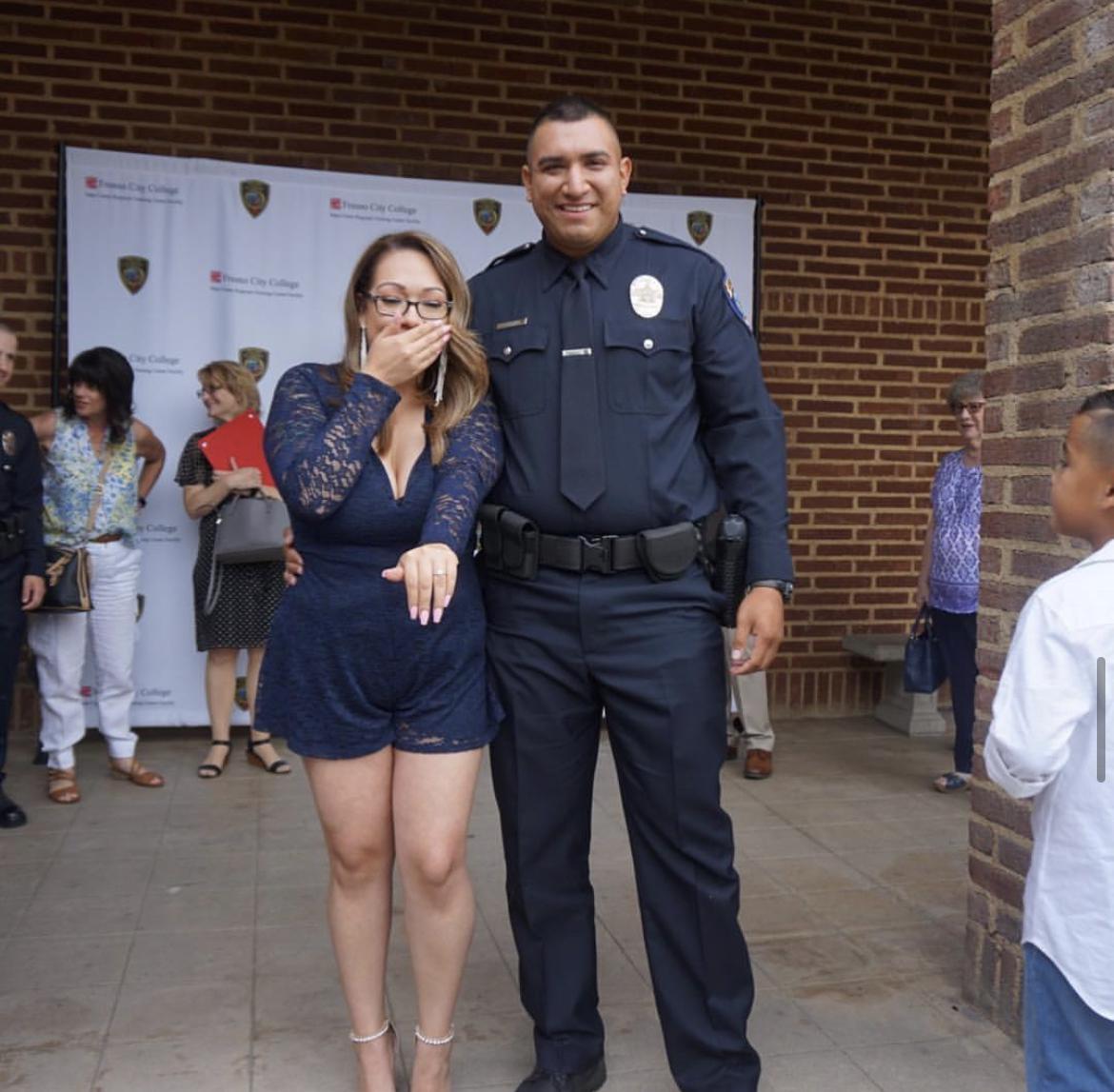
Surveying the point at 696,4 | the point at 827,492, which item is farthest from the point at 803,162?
the point at 827,492

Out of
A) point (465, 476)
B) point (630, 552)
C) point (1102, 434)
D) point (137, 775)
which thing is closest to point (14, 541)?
point (137, 775)

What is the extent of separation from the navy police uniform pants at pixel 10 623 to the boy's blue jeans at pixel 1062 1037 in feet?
12.2

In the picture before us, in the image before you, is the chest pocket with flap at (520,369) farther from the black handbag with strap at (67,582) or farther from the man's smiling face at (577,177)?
the black handbag with strap at (67,582)

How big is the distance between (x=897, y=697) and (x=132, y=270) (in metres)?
4.29

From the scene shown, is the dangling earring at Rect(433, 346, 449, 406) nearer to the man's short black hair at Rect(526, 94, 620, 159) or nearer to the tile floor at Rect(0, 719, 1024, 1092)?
the man's short black hair at Rect(526, 94, 620, 159)

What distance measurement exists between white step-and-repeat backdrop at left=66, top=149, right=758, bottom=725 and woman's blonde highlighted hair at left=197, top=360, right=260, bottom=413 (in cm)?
35

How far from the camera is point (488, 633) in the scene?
2.54m

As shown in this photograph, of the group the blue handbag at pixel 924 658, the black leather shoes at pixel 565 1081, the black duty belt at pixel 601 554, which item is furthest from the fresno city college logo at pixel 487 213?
the black leather shoes at pixel 565 1081

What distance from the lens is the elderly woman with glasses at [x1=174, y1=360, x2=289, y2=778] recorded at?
5250mm

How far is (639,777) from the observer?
2.50 meters

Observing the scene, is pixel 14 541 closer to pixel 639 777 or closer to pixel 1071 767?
pixel 639 777

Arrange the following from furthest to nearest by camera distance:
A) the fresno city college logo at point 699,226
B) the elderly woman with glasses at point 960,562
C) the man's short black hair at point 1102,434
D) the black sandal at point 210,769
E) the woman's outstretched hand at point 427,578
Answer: the fresno city college logo at point 699,226
the black sandal at point 210,769
the elderly woman with glasses at point 960,562
the woman's outstretched hand at point 427,578
the man's short black hair at point 1102,434

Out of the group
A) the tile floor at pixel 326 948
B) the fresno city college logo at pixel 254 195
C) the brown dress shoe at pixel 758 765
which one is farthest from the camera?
the fresno city college logo at pixel 254 195

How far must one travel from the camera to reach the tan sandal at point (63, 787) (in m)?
4.82
